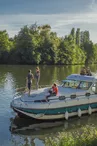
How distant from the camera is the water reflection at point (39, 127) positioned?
733 inches

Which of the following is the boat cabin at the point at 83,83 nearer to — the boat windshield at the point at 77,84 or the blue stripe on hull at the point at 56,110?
the boat windshield at the point at 77,84

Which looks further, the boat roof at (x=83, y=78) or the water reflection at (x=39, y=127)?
the boat roof at (x=83, y=78)

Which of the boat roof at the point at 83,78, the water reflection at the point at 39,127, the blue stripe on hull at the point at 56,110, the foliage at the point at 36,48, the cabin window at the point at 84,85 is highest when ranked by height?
the foliage at the point at 36,48

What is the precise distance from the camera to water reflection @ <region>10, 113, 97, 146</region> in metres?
18.6

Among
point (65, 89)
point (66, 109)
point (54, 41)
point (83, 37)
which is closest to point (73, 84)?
point (65, 89)

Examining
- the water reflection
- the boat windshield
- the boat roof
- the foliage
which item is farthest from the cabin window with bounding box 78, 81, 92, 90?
the foliage

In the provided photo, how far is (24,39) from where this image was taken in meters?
103

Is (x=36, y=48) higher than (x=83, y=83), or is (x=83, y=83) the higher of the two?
(x=36, y=48)

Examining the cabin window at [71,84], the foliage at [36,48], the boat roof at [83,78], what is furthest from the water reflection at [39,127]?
the foliage at [36,48]

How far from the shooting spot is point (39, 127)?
2077 cm

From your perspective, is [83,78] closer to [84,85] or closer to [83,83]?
[83,83]

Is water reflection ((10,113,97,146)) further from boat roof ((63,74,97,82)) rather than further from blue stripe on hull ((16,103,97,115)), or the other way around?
boat roof ((63,74,97,82))

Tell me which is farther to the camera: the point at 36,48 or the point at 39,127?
the point at 36,48

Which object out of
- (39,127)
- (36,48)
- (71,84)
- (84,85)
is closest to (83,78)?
(84,85)
